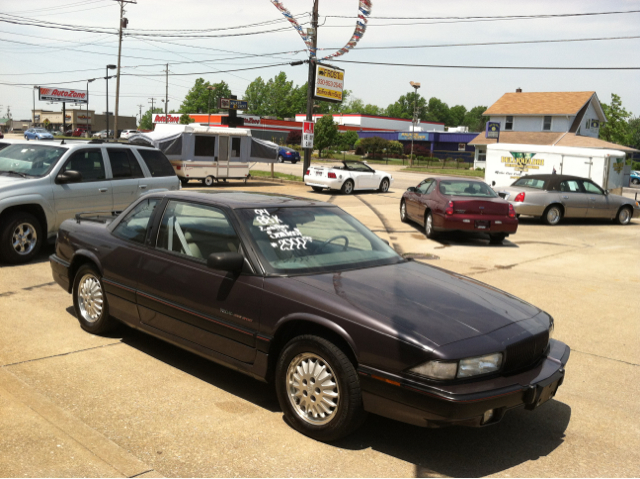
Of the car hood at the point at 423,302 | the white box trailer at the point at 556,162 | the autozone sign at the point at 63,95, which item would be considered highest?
the autozone sign at the point at 63,95

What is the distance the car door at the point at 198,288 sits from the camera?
171 inches

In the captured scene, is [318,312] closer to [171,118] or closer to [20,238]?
[20,238]

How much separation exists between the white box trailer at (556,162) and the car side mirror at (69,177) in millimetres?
16860

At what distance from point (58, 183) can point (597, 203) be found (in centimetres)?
1524

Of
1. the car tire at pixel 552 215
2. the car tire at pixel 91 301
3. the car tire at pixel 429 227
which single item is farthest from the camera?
the car tire at pixel 552 215

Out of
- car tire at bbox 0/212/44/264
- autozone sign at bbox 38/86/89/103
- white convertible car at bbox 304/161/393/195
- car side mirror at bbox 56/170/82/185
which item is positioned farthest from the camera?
autozone sign at bbox 38/86/89/103

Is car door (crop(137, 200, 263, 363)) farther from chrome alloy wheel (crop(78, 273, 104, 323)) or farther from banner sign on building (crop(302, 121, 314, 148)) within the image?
banner sign on building (crop(302, 121, 314, 148))

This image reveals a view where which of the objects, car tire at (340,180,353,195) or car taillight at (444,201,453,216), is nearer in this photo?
car taillight at (444,201,453,216)

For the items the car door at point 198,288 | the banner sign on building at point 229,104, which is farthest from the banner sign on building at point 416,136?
the car door at point 198,288

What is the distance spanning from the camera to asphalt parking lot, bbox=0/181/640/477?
11.8 ft

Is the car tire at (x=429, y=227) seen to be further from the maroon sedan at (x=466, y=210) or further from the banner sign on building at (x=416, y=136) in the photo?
the banner sign on building at (x=416, y=136)

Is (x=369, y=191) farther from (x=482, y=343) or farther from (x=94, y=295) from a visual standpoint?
(x=482, y=343)

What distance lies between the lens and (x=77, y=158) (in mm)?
9891

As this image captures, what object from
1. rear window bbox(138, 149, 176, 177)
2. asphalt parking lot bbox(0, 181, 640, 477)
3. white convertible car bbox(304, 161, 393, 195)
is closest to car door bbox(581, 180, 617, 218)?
white convertible car bbox(304, 161, 393, 195)
